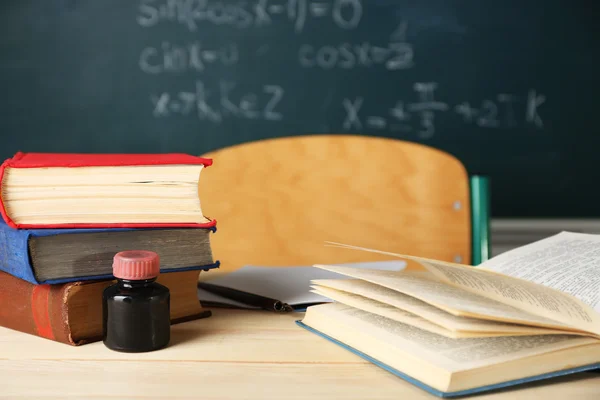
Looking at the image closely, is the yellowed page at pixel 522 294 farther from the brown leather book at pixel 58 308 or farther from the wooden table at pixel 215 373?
the brown leather book at pixel 58 308

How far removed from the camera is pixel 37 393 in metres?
0.47

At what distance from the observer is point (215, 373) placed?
0.51 meters

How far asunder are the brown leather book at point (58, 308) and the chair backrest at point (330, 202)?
0.64 meters

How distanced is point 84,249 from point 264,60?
5.92ft

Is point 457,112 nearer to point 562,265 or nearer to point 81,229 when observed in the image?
point 562,265

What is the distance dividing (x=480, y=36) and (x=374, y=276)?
1922 mm

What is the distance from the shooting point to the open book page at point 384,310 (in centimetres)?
50

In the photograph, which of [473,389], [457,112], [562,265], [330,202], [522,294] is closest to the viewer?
[473,389]

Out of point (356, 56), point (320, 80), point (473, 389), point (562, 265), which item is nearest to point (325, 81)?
point (320, 80)

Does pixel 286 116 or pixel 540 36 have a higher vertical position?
pixel 540 36

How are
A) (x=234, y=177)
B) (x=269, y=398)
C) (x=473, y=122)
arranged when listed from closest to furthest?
(x=269, y=398)
(x=234, y=177)
(x=473, y=122)

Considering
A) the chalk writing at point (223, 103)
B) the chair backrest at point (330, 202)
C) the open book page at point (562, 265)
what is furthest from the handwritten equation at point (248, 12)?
the open book page at point (562, 265)

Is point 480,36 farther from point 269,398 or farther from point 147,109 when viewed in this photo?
point 269,398

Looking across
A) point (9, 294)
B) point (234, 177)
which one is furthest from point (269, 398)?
point (234, 177)
